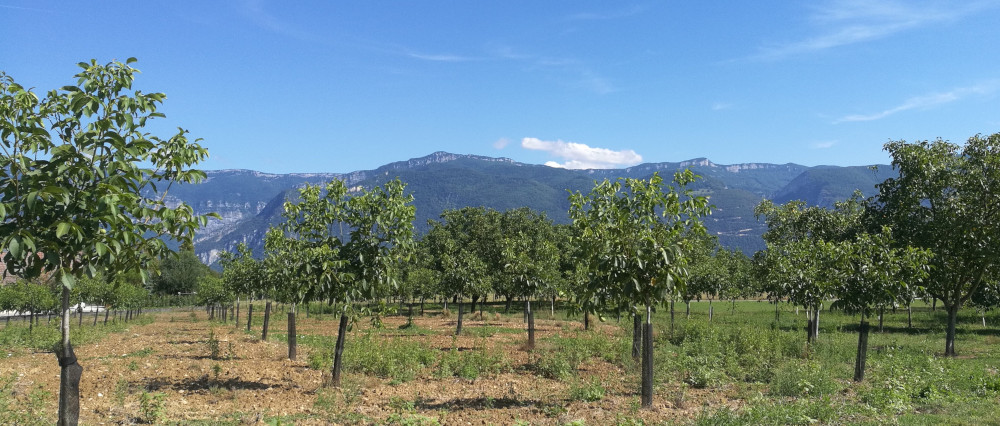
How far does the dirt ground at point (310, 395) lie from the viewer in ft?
33.4

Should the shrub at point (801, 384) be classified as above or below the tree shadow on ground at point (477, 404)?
above

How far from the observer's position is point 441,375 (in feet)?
50.5

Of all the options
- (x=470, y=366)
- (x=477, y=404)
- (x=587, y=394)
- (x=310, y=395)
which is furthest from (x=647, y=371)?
(x=310, y=395)

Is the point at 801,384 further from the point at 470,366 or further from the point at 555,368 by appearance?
the point at 470,366

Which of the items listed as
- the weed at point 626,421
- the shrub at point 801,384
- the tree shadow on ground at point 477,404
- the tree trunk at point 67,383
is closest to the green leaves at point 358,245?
the tree shadow on ground at point 477,404

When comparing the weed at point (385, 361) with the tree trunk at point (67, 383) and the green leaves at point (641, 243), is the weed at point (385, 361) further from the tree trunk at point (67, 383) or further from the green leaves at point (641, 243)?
the tree trunk at point (67, 383)

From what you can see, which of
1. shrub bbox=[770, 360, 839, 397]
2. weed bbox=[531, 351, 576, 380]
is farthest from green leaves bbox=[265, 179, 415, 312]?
shrub bbox=[770, 360, 839, 397]

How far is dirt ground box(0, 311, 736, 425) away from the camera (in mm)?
10195

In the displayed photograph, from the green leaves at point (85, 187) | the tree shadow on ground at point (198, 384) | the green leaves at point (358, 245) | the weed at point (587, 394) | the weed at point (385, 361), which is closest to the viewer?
the green leaves at point (85, 187)

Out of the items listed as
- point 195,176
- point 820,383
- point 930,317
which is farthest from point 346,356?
point 930,317

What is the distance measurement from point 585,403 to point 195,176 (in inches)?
342

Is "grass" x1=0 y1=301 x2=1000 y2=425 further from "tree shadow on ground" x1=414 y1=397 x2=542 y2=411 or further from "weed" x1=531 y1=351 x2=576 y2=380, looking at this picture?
"tree shadow on ground" x1=414 y1=397 x2=542 y2=411

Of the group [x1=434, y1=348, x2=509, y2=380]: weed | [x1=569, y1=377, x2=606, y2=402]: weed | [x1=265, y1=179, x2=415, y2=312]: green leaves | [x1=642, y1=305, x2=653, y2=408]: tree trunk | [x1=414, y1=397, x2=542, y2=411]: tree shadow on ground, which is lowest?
[x1=434, y1=348, x2=509, y2=380]: weed

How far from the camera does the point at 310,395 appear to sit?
40.9ft
